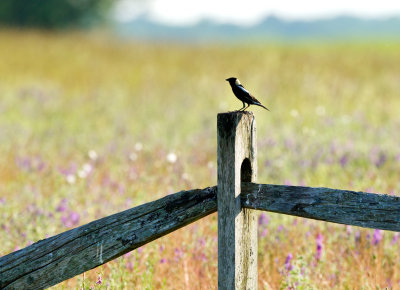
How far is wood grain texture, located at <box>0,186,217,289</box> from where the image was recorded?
2.43 m

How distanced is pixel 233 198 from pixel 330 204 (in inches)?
17.1

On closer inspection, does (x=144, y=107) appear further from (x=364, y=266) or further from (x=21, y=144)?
(x=364, y=266)

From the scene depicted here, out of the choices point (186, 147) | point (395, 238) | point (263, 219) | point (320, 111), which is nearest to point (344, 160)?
point (186, 147)

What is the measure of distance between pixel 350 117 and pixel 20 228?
656 cm

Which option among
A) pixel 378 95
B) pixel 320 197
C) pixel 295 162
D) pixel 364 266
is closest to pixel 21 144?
pixel 295 162

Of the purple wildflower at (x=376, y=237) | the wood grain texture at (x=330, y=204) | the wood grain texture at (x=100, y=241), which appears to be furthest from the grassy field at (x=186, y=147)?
the wood grain texture at (x=330, y=204)

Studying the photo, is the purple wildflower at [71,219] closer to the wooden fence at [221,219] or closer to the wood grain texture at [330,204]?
the wooden fence at [221,219]

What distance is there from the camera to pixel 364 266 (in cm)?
363

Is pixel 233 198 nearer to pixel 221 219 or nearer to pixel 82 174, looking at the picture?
pixel 221 219

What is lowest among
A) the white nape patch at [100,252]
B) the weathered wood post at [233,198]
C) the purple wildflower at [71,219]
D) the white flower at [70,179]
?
the purple wildflower at [71,219]

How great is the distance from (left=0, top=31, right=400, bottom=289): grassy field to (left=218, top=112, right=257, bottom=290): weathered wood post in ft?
2.58

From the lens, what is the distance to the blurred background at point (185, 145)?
362 centimetres

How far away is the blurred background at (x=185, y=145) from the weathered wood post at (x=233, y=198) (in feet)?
2.61

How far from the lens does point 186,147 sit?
7641 mm
